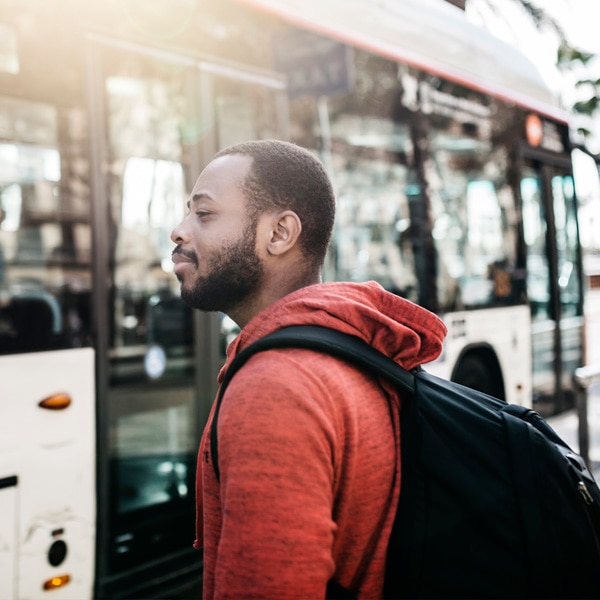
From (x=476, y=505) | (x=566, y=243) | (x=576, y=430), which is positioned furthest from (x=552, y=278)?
(x=476, y=505)

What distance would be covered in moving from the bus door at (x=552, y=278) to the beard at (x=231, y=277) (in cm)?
532

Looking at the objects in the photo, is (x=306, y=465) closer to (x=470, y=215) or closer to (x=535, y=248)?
(x=470, y=215)

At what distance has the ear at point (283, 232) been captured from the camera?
58.7 inches

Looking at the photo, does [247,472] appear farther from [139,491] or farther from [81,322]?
[139,491]

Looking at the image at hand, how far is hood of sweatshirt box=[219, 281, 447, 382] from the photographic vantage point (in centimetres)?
129

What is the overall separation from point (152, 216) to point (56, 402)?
1.05 metres

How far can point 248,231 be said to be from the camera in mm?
1488

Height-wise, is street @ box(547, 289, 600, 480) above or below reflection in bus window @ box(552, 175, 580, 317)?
below

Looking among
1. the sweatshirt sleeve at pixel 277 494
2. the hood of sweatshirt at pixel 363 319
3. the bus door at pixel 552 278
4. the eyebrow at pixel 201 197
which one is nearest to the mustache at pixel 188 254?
the eyebrow at pixel 201 197

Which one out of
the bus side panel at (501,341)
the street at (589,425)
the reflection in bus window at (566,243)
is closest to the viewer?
the bus side panel at (501,341)

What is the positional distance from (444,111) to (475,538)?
481 centimetres

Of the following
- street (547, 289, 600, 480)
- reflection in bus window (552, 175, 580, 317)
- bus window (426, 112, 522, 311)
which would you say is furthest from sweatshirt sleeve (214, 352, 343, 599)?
reflection in bus window (552, 175, 580, 317)

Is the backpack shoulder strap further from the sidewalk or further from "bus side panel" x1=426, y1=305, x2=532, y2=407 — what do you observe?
the sidewalk

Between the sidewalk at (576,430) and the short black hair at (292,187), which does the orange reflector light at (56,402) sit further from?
the sidewalk at (576,430)
